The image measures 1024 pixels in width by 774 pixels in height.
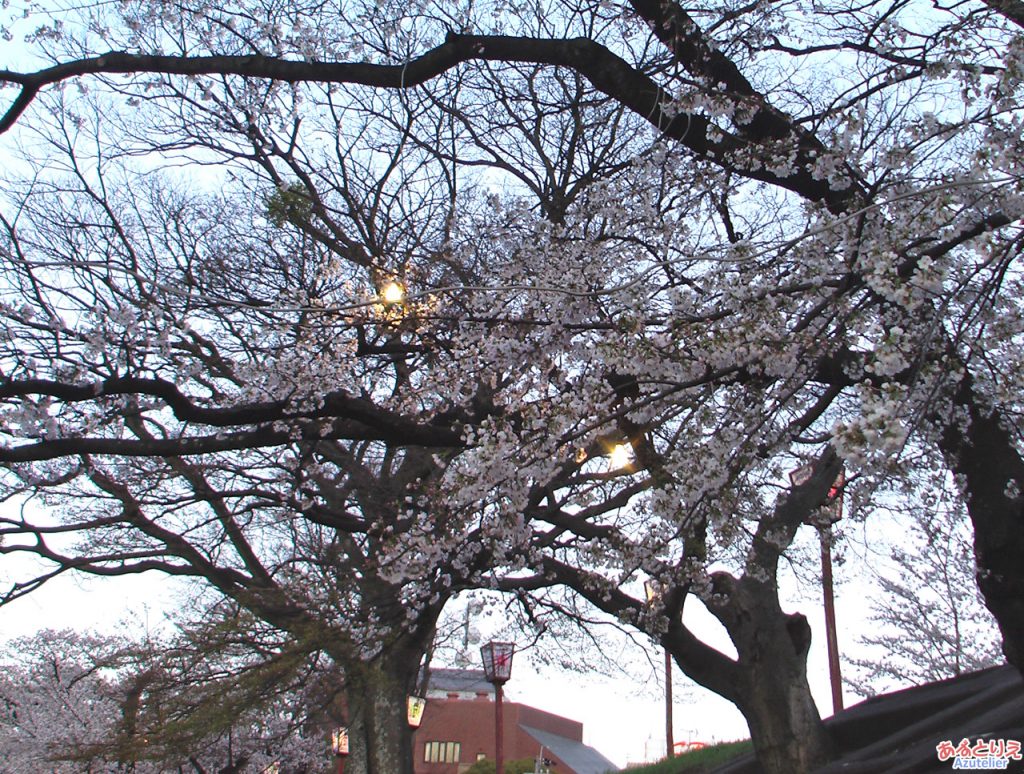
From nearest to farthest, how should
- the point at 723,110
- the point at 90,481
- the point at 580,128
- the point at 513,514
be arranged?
the point at 723,110, the point at 513,514, the point at 580,128, the point at 90,481

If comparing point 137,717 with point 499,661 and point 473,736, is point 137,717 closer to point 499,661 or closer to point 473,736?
point 499,661

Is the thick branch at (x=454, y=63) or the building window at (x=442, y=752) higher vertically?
the thick branch at (x=454, y=63)

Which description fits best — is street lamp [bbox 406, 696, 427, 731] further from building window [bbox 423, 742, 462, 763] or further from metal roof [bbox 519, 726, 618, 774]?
metal roof [bbox 519, 726, 618, 774]

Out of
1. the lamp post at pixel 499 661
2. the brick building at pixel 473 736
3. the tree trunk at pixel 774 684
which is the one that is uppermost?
the brick building at pixel 473 736

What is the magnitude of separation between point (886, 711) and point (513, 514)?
6973mm

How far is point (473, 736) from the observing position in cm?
4725

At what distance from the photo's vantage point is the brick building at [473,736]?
46.2 m

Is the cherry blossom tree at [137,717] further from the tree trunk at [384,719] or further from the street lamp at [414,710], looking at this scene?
the street lamp at [414,710]

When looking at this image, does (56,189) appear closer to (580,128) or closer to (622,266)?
(580,128)

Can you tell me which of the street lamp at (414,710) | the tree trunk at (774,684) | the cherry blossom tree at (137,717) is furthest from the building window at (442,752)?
the tree trunk at (774,684)

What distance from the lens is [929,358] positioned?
423 cm

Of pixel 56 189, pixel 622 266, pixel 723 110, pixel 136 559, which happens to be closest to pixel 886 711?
pixel 622 266

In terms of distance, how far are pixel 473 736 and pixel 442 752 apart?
1878mm

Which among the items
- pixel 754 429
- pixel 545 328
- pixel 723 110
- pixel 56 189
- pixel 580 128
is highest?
pixel 56 189
